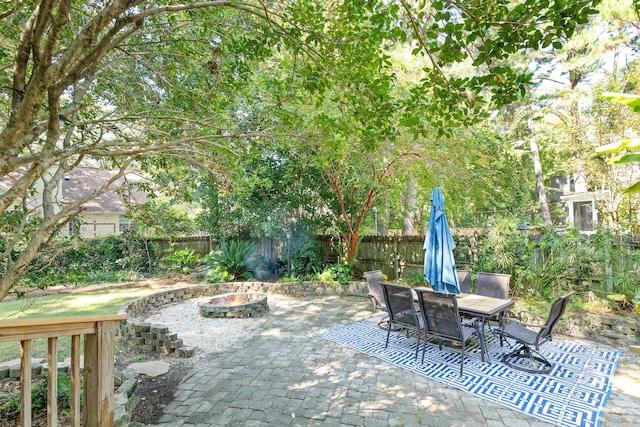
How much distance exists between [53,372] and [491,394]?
4.03m

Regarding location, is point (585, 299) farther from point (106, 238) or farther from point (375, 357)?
point (106, 238)

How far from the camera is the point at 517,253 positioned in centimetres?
678

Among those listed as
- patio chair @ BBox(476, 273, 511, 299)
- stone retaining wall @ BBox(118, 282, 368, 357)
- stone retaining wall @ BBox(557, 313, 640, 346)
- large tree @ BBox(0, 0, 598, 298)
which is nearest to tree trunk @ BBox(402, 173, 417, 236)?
stone retaining wall @ BBox(118, 282, 368, 357)

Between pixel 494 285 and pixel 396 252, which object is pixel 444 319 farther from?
pixel 396 252

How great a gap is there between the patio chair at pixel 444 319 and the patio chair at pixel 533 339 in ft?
1.33

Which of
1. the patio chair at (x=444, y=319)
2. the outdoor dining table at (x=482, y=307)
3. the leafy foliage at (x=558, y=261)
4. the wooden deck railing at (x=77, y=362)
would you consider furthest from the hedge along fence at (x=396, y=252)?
the wooden deck railing at (x=77, y=362)

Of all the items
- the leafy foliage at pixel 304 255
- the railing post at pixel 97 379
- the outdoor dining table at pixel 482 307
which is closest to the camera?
the railing post at pixel 97 379

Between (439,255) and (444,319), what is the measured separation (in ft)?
3.88

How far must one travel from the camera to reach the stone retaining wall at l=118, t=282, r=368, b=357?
15.9 feet

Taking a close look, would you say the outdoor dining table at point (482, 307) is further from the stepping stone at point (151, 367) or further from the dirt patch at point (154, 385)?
the stepping stone at point (151, 367)

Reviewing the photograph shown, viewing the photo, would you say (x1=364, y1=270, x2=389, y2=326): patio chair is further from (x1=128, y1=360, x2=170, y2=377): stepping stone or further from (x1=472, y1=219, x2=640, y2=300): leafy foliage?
(x1=128, y1=360, x2=170, y2=377): stepping stone

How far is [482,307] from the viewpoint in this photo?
4.50 m

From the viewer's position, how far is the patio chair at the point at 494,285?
5430mm

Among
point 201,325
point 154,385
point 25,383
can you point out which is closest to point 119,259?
point 201,325
